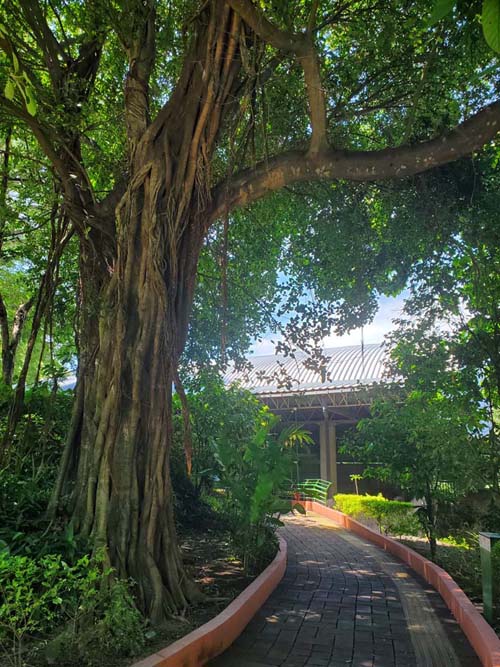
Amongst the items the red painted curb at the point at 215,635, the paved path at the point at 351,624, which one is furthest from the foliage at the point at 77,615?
the paved path at the point at 351,624

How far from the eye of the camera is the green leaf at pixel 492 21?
1.01 metres

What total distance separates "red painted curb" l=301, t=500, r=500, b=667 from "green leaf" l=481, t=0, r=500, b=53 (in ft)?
10.6

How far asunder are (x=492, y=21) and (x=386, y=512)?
10291 millimetres

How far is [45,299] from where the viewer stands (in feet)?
16.1

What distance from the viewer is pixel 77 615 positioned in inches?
117

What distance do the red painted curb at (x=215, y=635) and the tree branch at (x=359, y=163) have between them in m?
3.02

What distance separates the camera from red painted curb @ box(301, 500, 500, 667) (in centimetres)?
334

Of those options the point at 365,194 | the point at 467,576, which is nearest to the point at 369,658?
the point at 467,576

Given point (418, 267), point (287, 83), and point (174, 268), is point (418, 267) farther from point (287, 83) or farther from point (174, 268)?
point (174, 268)

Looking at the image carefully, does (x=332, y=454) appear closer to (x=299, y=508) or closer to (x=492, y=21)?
(x=299, y=508)

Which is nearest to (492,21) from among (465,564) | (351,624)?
(351,624)

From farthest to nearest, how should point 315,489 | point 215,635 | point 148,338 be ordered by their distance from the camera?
point 315,489 < point 148,338 < point 215,635

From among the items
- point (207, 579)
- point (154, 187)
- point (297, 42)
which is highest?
point (297, 42)

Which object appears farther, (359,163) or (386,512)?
(386,512)
